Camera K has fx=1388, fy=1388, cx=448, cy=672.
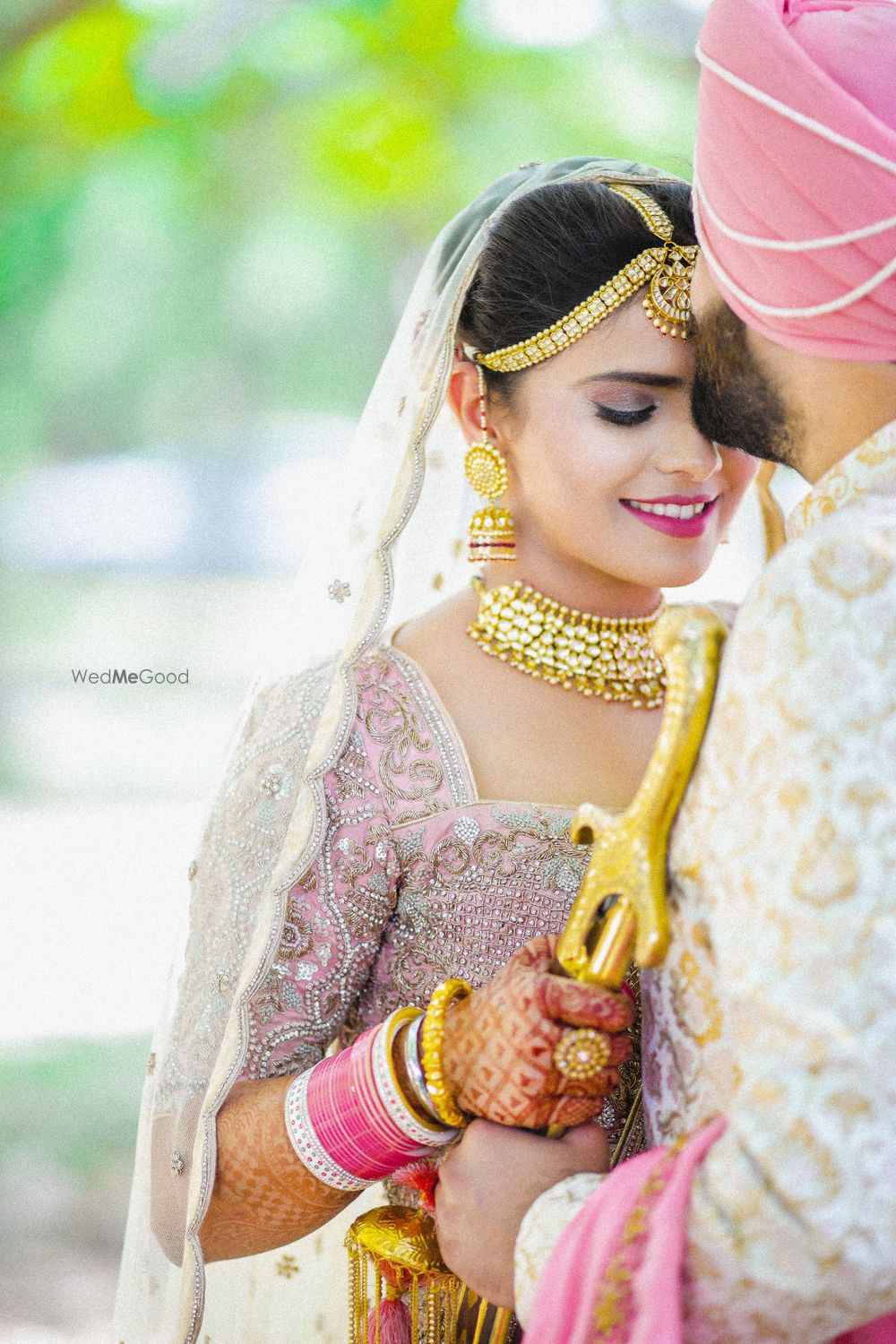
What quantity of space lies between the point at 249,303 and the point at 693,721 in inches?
216

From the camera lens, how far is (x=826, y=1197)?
86 centimetres

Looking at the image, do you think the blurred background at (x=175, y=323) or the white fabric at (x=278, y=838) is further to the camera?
the blurred background at (x=175, y=323)

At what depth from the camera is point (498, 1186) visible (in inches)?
44.6

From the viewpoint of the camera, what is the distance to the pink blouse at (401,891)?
4.80ft

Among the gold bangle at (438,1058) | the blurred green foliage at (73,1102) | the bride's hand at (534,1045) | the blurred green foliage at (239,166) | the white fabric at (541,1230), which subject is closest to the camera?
the white fabric at (541,1230)

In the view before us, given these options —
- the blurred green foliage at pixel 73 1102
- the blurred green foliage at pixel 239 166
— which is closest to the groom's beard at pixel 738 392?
the blurred green foliage at pixel 73 1102

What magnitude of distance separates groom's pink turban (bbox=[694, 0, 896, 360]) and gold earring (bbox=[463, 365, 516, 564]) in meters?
0.57

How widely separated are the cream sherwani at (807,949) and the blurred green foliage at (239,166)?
4.95 m

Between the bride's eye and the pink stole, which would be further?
the bride's eye

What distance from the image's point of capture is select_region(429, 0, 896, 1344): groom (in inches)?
34.1

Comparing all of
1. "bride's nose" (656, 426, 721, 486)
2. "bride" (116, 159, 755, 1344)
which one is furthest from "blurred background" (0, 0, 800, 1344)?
"bride's nose" (656, 426, 721, 486)

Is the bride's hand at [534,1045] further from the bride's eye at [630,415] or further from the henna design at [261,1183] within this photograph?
the bride's eye at [630,415]

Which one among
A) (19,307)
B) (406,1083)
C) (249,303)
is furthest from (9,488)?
(406,1083)

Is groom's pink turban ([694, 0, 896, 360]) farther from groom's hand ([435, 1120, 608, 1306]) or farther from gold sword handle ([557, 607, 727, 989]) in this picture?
groom's hand ([435, 1120, 608, 1306])
